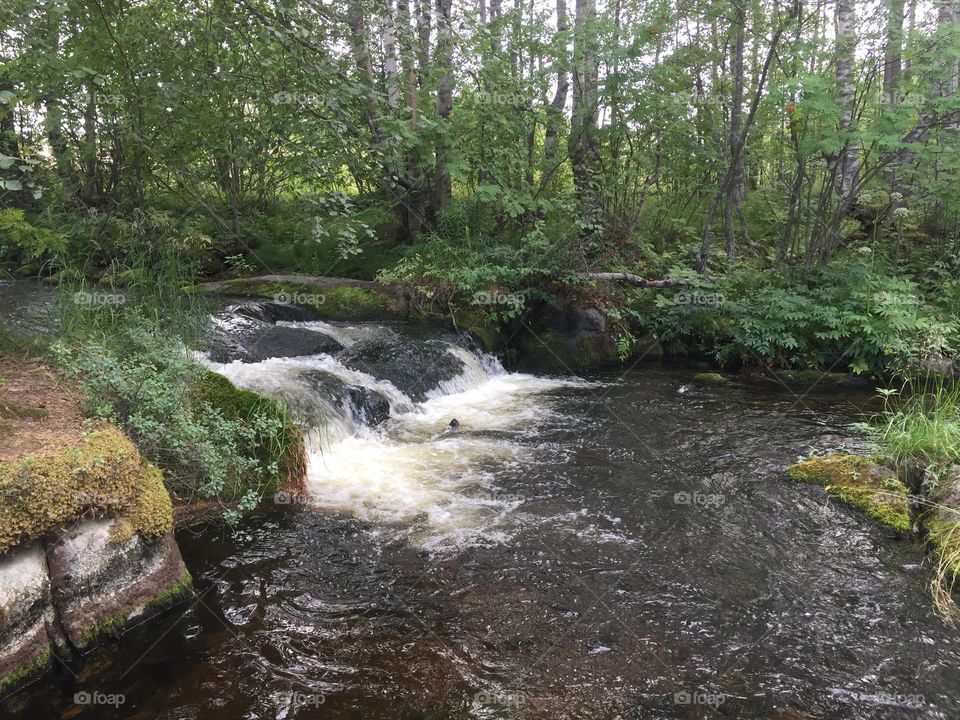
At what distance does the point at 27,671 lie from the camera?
3.10m

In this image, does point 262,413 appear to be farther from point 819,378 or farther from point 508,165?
point 819,378

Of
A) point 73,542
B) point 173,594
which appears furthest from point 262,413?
point 73,542

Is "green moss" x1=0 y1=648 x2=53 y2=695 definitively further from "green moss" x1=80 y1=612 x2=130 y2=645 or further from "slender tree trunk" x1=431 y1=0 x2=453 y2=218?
"slender tree trunk" x1=431 y1=0 x2=453 y2=218

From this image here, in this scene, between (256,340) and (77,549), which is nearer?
(77,549)

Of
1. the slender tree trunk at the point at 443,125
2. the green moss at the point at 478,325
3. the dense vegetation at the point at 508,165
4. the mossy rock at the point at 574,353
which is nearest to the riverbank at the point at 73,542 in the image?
the dense vegetation at the point at 508,165

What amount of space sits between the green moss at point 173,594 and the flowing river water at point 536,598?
84 millimetres

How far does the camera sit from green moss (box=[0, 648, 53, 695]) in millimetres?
3004

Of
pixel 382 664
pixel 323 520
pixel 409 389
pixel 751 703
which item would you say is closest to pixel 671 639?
pixel 751 703

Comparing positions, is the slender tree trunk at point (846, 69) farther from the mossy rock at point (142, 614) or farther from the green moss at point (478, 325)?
the mossy rock at point (142, 614)

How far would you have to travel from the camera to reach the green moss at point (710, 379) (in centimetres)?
972

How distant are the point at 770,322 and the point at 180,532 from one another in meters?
9.07

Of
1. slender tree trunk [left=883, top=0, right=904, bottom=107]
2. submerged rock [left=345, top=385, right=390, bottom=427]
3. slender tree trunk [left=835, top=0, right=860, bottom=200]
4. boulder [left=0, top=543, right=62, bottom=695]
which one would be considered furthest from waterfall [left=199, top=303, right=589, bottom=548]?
slender tree trunk [left=883, top=0, right=904, bottom=107]

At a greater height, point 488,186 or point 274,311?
point 488,186

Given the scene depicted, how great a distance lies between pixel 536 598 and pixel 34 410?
3.70m
